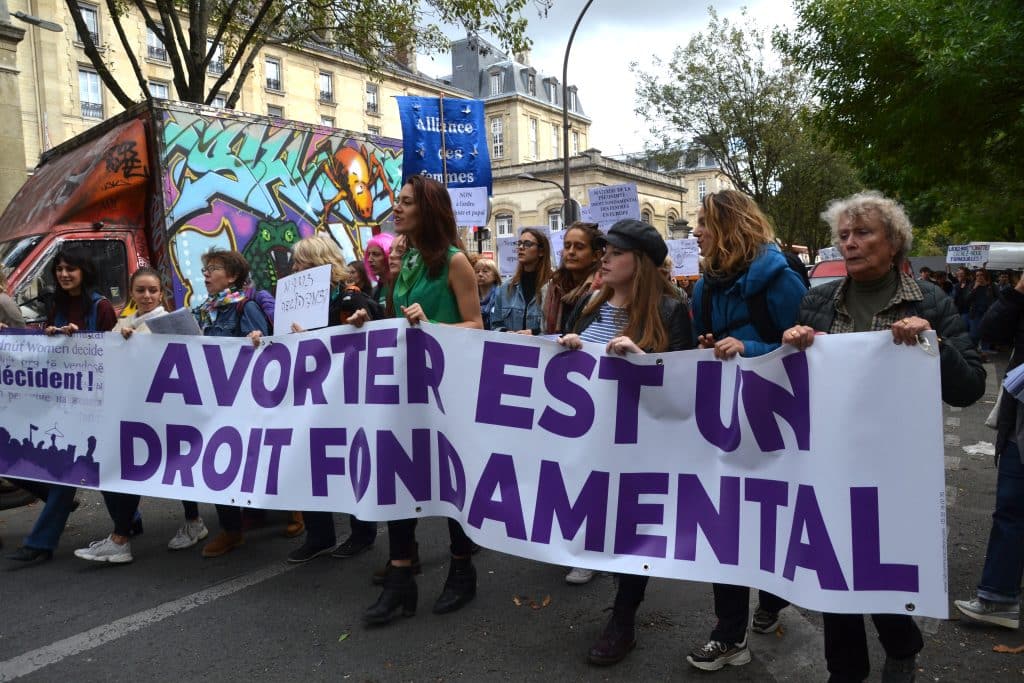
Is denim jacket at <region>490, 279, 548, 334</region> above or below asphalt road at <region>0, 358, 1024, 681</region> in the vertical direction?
above

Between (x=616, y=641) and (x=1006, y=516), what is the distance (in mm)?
1814

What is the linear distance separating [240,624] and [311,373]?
1214 mm

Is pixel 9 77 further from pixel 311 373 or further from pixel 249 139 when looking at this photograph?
pixel 311 373

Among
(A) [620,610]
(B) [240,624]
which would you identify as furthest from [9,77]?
(A) [620,610]

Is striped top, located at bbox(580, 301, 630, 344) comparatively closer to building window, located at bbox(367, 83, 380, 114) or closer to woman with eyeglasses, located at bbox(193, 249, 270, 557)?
woman with eyeglasses, located at bbox(193, 249, 270, 557)

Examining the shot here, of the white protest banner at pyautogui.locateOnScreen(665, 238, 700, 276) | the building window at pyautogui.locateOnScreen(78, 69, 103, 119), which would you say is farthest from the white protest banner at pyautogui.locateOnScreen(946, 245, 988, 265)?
the building window at pyautogui.locateOnScreen(78, 69, 103, 119)

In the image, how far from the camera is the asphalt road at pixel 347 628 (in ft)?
10.6

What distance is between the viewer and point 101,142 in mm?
8516

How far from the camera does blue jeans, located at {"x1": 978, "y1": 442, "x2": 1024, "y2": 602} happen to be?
11.4 ft

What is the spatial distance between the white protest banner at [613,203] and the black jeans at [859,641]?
641cm

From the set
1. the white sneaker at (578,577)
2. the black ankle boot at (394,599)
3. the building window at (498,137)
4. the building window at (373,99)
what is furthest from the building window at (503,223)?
the black ankle boot at (394,599)

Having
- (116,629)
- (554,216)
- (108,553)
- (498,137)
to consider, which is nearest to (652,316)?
(116,629)

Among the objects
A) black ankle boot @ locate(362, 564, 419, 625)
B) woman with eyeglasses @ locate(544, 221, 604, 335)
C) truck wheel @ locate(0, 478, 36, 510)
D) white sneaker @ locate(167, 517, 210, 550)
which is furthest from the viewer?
truck wheel @ locate(0, 478, 36, 510)

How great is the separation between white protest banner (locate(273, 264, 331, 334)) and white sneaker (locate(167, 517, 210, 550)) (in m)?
1.50
